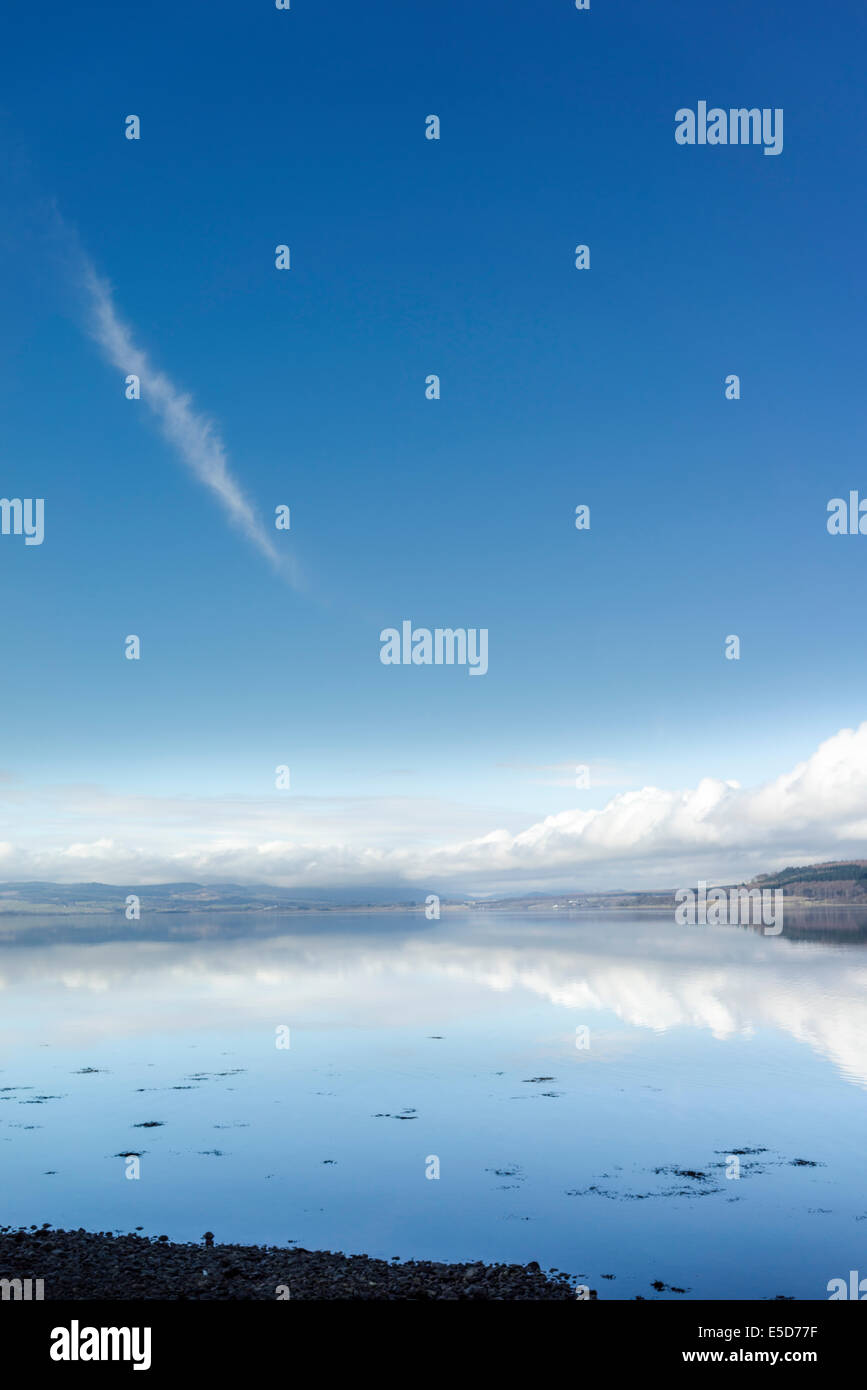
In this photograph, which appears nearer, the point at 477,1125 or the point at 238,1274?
the point at 238,1274

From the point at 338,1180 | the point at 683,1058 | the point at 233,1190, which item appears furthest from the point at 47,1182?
the point at 683,1058

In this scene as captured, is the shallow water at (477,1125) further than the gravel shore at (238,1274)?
Yes

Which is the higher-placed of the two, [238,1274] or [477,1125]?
[238,1274]
